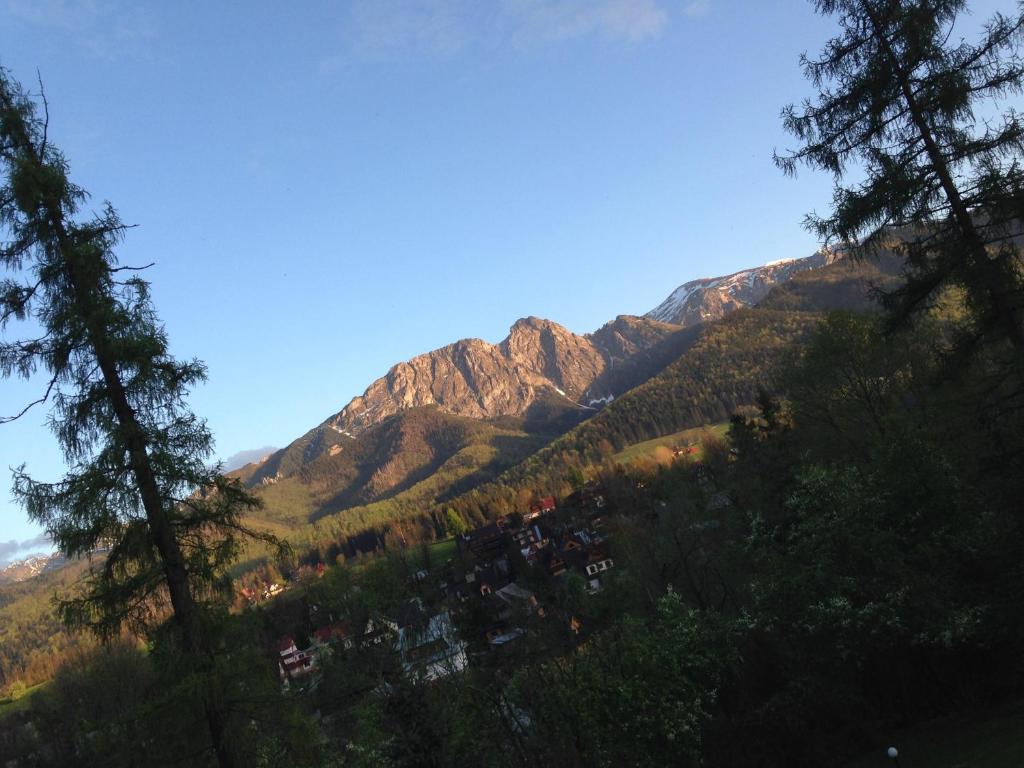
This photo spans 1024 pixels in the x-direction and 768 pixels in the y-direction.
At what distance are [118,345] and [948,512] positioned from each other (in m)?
19.0

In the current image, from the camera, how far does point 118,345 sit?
34.1 ft

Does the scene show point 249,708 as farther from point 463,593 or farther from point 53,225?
point 463,593

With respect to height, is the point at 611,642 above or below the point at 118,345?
below

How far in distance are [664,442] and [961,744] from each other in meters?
160

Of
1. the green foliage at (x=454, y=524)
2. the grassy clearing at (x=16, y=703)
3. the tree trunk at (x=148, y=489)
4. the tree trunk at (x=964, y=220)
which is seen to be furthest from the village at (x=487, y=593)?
the grassy clearing at (x=16, y=703)

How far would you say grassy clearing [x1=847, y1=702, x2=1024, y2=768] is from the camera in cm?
1208

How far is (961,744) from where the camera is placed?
13.8 meters

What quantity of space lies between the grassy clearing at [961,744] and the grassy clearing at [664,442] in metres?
139

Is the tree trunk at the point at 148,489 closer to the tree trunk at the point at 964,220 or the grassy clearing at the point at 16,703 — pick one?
the tree trunk at the point at 964,220

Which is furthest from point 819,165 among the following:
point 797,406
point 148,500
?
point 797,406

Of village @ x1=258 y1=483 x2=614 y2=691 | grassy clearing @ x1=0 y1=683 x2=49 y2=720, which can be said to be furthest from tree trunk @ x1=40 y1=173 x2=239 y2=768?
grassy clearing @ x1=0 y1=683 x2=49 y2=720

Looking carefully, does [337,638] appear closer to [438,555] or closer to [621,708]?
[621,708]

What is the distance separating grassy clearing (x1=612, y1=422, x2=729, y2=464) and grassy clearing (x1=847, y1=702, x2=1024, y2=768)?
138555 mm

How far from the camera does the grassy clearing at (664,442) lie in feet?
522
